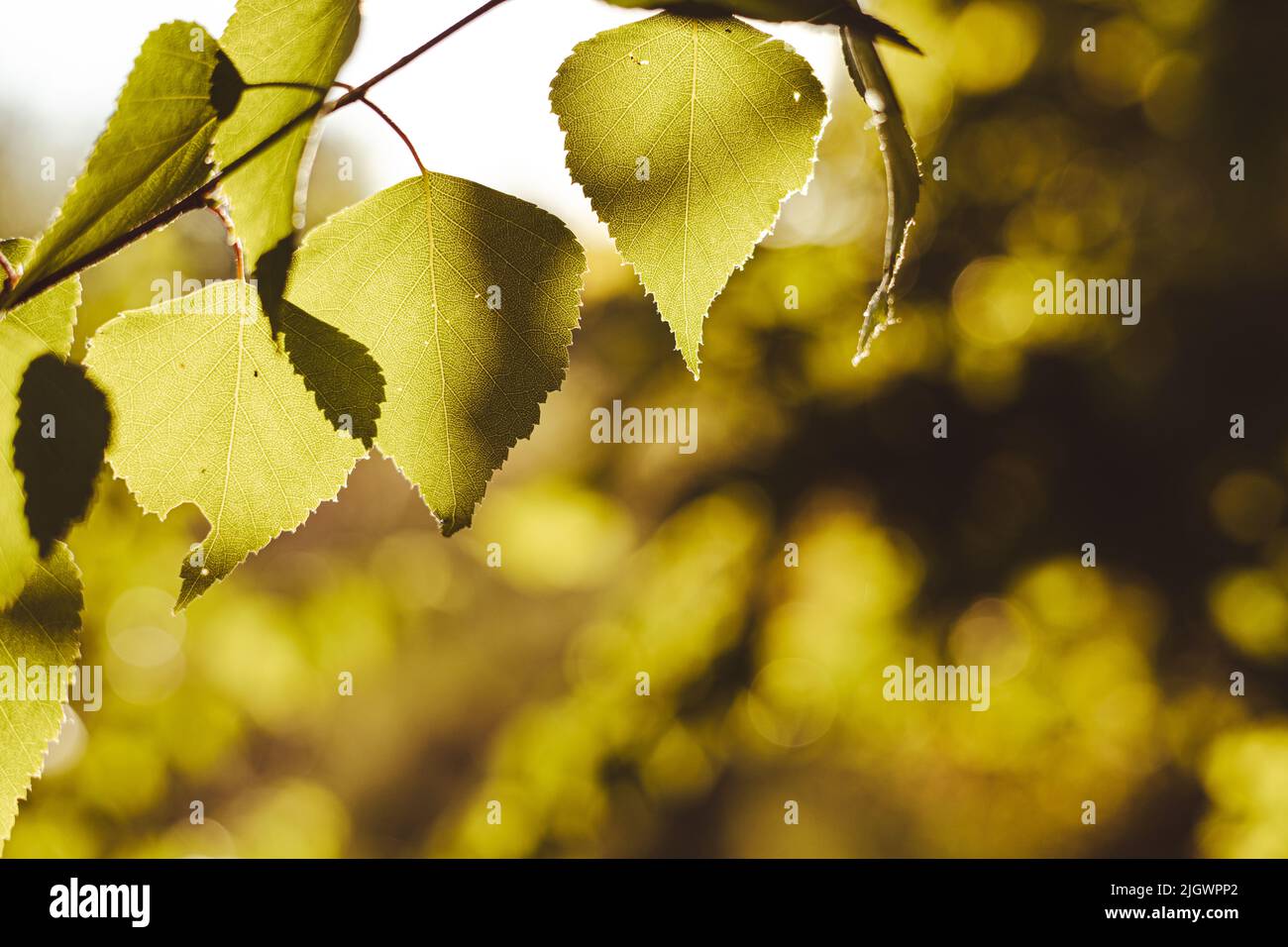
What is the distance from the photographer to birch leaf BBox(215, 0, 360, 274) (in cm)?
34

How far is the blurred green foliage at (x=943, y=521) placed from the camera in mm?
3771

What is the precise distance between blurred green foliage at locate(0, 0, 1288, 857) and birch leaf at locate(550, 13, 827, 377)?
3.58 metres

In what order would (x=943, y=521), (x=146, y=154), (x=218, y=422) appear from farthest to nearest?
(x=943, y=521) < (x=218, y=422) < (x=146, y=154)

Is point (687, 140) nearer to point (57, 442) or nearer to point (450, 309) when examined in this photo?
point (450, 309)

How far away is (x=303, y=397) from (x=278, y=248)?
0.09m

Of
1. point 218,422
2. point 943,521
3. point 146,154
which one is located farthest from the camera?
point 943,521

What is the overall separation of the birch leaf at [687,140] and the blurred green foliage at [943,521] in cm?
358

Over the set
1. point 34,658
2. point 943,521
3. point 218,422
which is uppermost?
point 943,521

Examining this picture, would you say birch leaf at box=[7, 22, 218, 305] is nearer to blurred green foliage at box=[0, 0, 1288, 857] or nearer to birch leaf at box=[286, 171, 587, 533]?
birch leaf at box=[286, 171, 587, 533]

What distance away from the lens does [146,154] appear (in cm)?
34

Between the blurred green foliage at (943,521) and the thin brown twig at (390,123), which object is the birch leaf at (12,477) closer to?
the thin brown twig at (390,123)

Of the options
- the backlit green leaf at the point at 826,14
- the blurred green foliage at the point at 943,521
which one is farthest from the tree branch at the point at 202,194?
the blurred green foliage at the point at 943,521

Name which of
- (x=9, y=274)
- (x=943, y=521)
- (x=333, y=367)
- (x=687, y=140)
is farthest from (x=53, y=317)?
(x=943, y=521)

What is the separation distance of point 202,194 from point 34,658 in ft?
0.84
